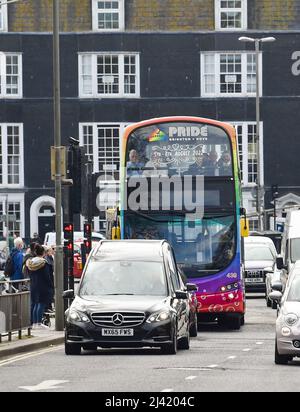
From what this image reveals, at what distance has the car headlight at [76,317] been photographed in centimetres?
2275

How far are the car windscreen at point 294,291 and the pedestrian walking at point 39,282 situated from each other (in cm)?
847

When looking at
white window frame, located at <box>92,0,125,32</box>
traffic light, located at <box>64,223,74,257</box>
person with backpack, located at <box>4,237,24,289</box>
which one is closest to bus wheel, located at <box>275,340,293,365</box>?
traffic light, located at <box>64,223,74,257</box>

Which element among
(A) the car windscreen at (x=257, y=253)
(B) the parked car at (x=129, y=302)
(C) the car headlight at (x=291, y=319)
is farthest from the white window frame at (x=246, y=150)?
(C) the car headlight at (x=291, y=319)

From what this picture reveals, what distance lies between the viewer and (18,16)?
238 ft

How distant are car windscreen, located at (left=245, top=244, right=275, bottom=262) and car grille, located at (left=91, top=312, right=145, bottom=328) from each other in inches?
1135

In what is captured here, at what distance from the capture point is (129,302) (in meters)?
23.0

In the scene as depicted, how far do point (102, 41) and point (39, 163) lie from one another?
6.51m

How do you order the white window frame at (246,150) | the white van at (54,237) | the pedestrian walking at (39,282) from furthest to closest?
the white window frame at (246,150) → the white van at (54,237) → the pedestrian walking at (39,282)

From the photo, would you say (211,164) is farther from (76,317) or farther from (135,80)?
(135,80)

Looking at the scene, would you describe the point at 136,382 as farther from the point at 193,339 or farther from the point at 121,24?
the point at 121,24

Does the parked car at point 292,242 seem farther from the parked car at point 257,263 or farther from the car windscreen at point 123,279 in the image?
the car windscreen at point 123,279

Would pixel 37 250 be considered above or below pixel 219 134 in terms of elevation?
below
